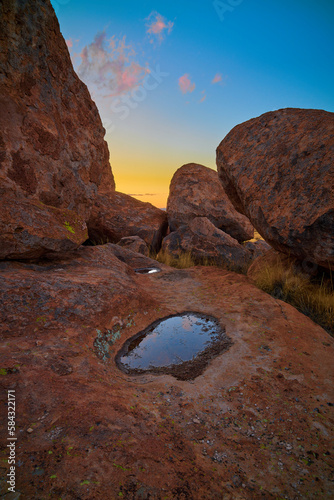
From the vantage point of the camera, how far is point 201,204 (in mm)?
9945

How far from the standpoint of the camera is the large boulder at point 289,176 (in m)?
3.58

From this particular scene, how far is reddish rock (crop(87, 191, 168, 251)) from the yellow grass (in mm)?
5037

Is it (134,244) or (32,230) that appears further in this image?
(134,244)

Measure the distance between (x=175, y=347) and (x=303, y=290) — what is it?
2663 mm

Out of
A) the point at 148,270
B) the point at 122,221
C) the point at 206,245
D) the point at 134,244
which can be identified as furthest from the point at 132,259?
the point at 122,221

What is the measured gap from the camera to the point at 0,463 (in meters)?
1.10

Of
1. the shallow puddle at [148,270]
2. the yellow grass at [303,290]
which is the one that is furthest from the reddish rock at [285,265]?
the shallow puddle at [148,270]

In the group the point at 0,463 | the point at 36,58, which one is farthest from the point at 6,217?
the point at 0,463

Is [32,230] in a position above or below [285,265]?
above

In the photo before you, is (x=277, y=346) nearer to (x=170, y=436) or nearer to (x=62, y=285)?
(x=170, y=436)

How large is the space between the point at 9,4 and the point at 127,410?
16.5 ft

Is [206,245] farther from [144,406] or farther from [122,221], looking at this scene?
[144,406]

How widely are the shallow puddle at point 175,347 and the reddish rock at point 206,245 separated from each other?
13.6 feet

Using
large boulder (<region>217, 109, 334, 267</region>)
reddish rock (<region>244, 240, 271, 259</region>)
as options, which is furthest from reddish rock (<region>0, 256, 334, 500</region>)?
reddish rock (<region>244, 240, 271, 259</region>)
